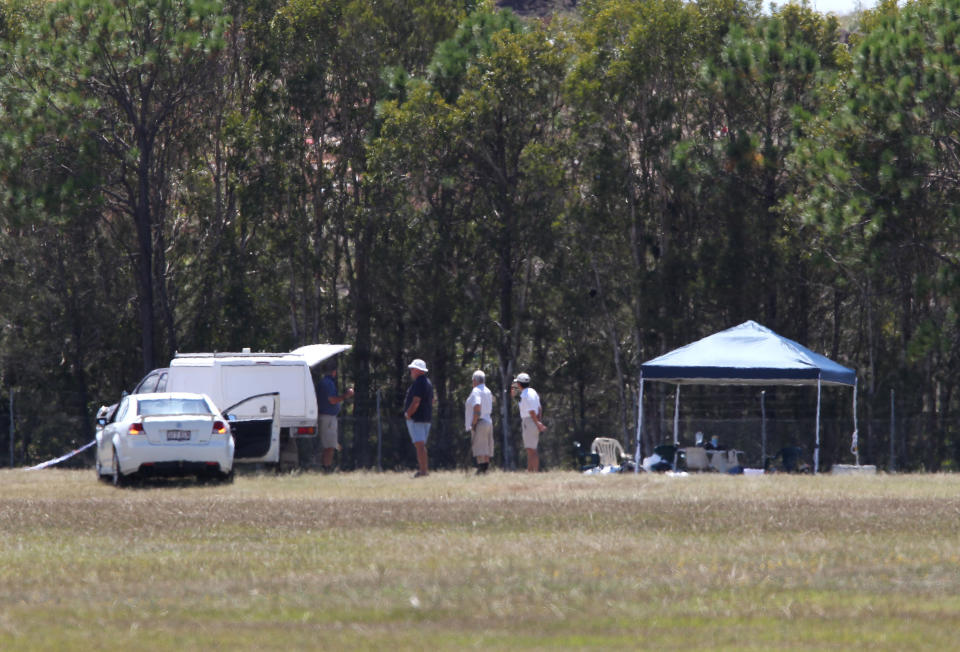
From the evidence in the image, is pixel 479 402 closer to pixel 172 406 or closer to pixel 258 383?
pixel 258 383

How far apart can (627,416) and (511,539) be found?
28932 mm

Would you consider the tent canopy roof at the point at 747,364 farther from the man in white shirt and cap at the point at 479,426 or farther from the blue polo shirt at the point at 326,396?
the blue polo shirt at the point at 326,396

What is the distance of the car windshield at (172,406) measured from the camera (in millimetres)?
24188

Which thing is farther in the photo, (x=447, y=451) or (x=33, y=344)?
(x=33, y=344)

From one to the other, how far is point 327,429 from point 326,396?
60cm

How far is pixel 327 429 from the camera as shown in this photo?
1193 inches

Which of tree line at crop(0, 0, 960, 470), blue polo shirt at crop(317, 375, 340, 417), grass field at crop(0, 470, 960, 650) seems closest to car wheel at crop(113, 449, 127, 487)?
grass field at crop(0, 470, 960, 650)

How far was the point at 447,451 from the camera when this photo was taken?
1510 inches

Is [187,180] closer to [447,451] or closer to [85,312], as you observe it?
[85,312]

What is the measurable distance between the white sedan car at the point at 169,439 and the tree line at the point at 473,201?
11.5 metres

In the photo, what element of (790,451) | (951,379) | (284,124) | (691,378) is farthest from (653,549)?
(284,124)

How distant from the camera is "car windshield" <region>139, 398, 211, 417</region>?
2419 cm

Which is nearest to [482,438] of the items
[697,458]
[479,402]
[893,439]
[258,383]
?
[479,402]

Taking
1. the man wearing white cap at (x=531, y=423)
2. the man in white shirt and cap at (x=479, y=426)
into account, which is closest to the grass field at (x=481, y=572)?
the man in white shirt and cap at (x=479, y=426)
